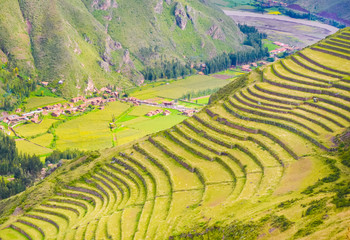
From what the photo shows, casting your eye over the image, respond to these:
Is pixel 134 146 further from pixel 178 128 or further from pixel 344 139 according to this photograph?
pixel 344 139

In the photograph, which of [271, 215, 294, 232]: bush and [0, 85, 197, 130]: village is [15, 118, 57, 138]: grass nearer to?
[0, 85, 197, 130]: village

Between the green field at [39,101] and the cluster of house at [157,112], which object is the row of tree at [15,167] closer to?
the green field at [39,101]

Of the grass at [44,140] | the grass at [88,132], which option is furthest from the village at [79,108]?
the grass at [44,140]

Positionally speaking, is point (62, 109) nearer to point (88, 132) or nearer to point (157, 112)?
point (88, 132)

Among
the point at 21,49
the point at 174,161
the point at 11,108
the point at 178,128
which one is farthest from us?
the point at 21,49

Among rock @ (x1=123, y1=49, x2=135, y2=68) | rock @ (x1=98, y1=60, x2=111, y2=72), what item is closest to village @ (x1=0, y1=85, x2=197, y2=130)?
rock @ (x1=98, y1=60, x2=111, y2=72)

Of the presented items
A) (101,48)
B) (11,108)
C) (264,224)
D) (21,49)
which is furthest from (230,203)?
(101,48)
